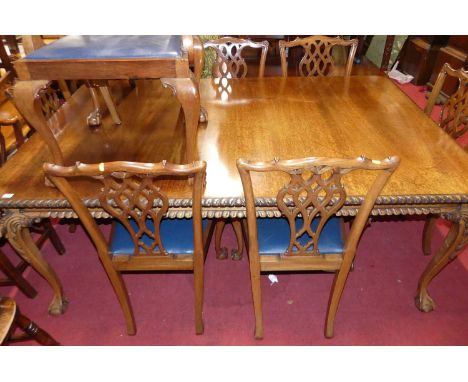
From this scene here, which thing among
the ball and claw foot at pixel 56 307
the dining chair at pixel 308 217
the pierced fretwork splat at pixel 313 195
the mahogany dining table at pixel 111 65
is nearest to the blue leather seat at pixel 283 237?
the dining chair at pixel 308 217

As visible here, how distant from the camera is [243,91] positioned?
2018mm

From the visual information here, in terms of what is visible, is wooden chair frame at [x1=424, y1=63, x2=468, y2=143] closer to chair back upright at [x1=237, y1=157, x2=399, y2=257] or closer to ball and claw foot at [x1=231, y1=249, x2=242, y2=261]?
chair back upright at [x1=237, y1=157, x2=399, y2=257]

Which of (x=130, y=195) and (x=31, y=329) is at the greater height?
(x=130, y=195)

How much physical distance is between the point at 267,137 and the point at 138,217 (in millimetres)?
738

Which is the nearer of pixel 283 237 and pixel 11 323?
pixel 11 323

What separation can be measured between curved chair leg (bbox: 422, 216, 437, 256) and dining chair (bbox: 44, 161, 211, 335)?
4.58ft

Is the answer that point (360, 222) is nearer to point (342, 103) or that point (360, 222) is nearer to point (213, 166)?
point (213, 166)

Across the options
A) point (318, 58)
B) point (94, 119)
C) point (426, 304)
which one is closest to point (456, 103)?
point (318, 58)

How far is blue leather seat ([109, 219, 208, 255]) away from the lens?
1.39m

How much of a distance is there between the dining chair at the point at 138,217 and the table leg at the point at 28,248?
0.24m

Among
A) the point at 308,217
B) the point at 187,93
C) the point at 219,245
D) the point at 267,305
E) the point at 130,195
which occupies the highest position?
the point at 187,93

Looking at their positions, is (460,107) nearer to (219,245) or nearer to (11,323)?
(219,245)

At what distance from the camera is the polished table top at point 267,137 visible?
4.13ft

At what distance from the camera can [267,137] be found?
1.56 metres
